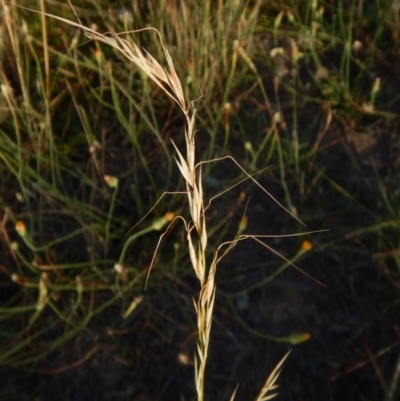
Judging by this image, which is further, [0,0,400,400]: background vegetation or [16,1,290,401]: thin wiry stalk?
[0,0,400,400]: background vegetation

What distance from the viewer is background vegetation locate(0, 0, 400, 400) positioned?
184 centimetres

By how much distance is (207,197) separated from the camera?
201 centimetres

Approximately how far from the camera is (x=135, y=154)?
205 centimetres

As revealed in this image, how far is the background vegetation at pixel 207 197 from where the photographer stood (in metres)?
1.84

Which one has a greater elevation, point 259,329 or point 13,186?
point 13,186

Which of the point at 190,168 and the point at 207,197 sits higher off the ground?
the point at 190,168

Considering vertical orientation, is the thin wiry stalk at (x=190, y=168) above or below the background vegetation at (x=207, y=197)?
above

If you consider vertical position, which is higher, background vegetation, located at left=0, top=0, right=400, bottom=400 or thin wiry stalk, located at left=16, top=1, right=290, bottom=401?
thin wiry stalk, located at left=16, top=1, right=290, bottom=401

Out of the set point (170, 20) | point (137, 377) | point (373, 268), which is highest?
point (170, 20)

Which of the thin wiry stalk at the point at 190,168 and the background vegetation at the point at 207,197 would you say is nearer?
the thin wiry stalk at the point at 190,168

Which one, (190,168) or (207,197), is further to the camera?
(207,197)

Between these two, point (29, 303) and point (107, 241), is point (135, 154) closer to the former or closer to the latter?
point (107, 241)

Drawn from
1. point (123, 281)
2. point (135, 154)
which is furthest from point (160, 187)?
point (123, 281)

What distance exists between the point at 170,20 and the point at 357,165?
2.13ft
